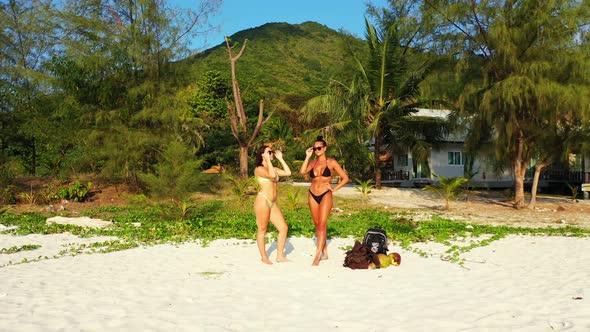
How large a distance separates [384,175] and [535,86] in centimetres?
1547

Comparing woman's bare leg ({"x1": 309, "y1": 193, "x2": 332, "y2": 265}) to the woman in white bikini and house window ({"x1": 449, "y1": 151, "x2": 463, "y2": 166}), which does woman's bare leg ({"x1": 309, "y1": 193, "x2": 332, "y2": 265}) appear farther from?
house window ({"x1": 449, "y1": 151, "x2": 463, "y2": 166})

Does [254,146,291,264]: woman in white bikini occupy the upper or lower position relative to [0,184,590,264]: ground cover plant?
upper

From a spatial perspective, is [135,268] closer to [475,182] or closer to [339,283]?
[339,283]

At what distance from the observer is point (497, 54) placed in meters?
17.3

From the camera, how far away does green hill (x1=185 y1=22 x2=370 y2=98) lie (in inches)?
1024

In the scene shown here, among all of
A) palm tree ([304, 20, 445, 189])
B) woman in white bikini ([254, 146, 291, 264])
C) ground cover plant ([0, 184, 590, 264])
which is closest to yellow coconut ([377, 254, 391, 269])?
ground cover plant ([0, 184, 590, 264])

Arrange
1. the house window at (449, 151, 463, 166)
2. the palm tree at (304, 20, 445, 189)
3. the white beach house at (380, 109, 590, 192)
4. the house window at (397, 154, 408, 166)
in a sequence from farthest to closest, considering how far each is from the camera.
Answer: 1. the house window at (397, 154, 408, 166)
2. the house window at (449, 151, 463, 166)
3. the white beach house at (380, 109, 590, 192)
4. the palm tree at (304, 20, 445, 189)

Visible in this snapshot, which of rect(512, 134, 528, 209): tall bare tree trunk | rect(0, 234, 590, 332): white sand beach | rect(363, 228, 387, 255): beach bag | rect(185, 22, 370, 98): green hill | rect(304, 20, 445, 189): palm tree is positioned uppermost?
rect(185, 22, 370, 98): green hill

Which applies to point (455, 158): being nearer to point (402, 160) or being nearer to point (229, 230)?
point (402, 160)

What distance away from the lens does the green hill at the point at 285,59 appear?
85.3 ft

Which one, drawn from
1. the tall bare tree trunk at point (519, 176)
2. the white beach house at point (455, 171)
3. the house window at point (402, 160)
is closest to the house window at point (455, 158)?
the white beach house at point (455, 171)

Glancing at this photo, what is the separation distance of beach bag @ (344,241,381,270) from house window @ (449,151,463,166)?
2355cm

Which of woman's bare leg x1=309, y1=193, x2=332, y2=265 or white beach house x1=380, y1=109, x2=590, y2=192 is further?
white beach house x1=380, y1=109, x2=590, y2=192

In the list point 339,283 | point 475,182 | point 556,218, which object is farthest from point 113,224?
point 475,182
